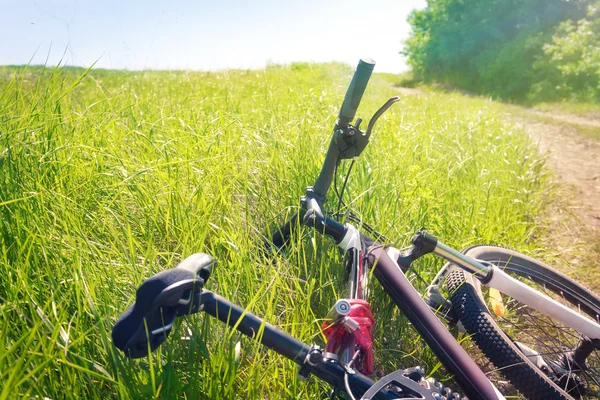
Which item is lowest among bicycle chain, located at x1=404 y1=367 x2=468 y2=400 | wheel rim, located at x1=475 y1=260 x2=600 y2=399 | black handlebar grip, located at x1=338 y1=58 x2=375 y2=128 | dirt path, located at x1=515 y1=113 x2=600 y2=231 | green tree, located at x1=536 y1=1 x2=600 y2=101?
wheel rim, located at x1=475 y1=260 x2=600 y2=399

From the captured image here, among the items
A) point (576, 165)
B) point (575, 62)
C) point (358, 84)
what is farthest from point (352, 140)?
point (575, 62)

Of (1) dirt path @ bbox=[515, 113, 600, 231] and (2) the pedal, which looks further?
(1) dirt path @ bbox=[515, 113, 600, 231]

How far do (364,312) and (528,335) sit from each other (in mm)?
1257

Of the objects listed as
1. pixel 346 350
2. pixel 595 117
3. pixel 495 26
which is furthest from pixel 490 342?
pixel 495 26

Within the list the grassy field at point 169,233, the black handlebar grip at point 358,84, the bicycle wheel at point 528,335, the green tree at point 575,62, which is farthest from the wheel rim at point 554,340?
Result: the green tree at point 575,62

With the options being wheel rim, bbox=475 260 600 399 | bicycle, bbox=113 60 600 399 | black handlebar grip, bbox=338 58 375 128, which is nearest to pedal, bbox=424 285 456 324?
bicycle, bbox=113 60 600 399

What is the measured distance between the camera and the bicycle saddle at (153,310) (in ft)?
3.13

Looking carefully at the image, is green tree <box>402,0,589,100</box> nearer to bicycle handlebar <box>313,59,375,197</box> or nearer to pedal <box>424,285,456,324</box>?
pedal <box>424,285,456,324</box>

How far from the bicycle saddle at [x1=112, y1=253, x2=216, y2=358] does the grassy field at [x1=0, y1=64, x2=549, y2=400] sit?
0.45 feet

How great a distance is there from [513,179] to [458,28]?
19.0 m

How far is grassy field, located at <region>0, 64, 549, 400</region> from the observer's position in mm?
1315

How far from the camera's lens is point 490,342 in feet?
5.57

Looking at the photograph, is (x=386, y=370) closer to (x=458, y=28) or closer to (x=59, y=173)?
(x=59, y=173)

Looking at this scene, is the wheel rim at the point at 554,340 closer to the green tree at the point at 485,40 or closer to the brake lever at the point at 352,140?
the brake lever at the point at 352,140
